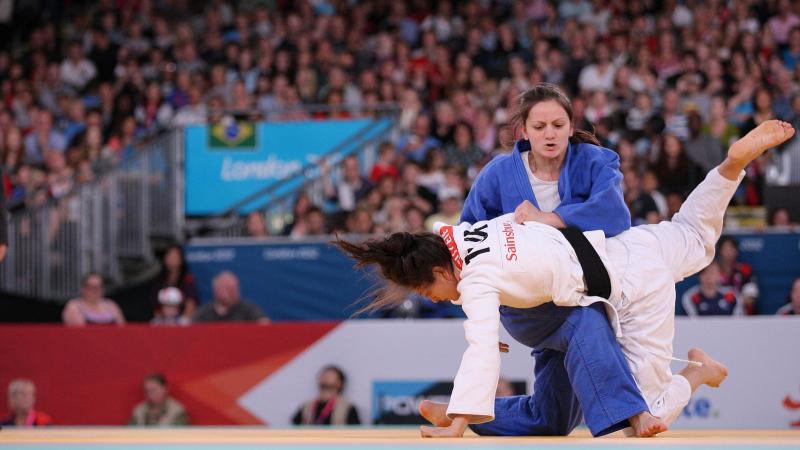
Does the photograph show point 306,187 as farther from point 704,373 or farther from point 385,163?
point 704,373

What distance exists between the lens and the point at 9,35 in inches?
632

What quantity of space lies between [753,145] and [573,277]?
2.67ft

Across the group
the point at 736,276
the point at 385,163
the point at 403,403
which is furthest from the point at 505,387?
the point at 385,163

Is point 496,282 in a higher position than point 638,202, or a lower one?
lower

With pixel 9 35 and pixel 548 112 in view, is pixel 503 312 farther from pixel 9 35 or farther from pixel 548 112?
pixel 9 35

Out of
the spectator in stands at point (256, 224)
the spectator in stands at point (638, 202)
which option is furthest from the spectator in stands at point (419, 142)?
the spectator in stands at point (638, 202)

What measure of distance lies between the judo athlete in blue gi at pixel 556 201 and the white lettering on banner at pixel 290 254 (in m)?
4.84

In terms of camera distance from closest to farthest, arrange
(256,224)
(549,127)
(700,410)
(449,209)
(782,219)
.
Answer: (549,127) < (700,410) < (782,219) < (449,209) < (256,224)

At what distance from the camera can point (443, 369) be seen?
736cm

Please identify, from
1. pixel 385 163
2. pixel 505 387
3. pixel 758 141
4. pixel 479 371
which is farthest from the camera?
pixel 385 163

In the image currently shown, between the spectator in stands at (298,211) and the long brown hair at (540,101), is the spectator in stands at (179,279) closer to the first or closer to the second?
the spectator in stands at (298,211)

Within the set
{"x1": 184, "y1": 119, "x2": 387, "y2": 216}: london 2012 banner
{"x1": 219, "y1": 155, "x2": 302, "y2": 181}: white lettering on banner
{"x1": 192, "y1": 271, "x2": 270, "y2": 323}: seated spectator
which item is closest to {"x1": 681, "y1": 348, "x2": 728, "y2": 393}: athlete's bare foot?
{"x1": 192, "y1": 271, "x2": 270, "y2": 323}: seated spectator

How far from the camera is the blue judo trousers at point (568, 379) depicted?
3.87 m

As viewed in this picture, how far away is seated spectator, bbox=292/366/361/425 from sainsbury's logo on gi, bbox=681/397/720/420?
6.92 feet
